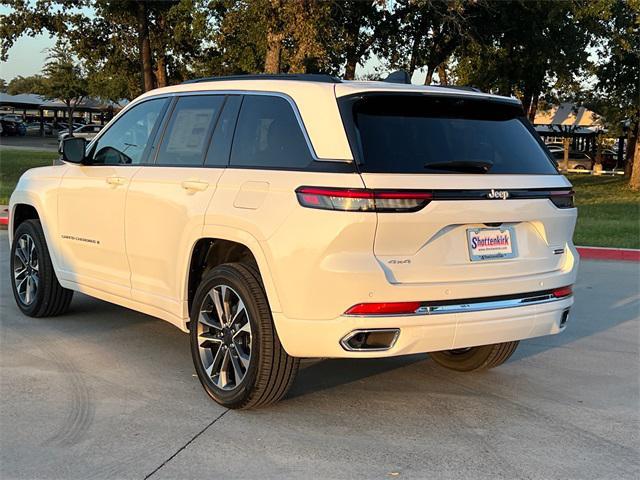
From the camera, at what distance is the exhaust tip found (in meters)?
4.10

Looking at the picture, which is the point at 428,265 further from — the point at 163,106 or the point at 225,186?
the point at 163,106

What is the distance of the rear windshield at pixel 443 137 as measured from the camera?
4.22 m

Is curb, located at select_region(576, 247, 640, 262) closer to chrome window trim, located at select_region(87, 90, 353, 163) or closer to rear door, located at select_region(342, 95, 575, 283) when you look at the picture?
rear door, located at select_region(342, 95, 575, 283)

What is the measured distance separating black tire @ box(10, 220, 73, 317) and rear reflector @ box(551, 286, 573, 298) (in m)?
4.16

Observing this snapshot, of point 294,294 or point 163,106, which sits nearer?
point 294,294

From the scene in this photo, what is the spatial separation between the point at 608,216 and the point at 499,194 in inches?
616

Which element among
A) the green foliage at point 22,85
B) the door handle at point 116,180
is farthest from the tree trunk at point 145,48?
the green foliage at point 22,85

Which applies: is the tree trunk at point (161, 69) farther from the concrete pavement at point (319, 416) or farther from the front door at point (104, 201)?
the concrete pavement at point (319, 416)

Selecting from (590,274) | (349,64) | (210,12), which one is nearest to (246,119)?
(590,274)

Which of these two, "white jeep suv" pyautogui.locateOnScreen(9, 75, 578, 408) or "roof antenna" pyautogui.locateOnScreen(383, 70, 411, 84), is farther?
A: "roof antenna" pyautogui.locateOnScreen(383, 70, 411, 84)

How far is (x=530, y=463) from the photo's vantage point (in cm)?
400

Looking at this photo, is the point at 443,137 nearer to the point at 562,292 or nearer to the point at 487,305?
the point at 487,305

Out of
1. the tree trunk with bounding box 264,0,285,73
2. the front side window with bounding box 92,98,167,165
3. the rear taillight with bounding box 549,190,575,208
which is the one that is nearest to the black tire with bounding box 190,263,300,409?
the front side window with bounding box 92,98,167,165

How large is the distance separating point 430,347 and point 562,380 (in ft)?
5.81
